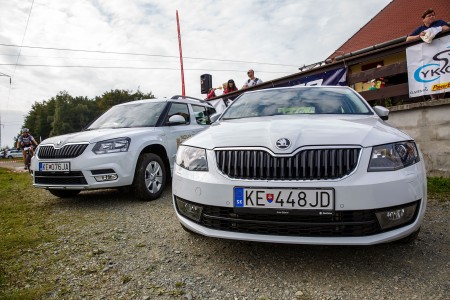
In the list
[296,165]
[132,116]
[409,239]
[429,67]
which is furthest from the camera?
[132,116]

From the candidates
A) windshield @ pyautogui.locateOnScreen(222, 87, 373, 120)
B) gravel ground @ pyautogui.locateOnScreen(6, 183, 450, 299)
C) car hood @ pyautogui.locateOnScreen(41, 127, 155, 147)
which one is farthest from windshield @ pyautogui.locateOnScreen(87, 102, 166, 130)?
gravel ground @ pyautogui.locateOnScreen(6, 183, 450, 299)

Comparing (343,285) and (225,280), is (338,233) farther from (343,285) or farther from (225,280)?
(225,280)

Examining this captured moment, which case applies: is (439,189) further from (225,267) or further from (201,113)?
(201,113)

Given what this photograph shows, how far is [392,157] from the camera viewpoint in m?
2.17

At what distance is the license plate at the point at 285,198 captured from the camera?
199 cm

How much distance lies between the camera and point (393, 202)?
2.03 metres

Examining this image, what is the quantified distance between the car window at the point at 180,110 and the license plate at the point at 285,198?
340 cm

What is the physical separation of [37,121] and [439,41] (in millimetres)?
73926

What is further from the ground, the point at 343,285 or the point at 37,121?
the point at 37,121

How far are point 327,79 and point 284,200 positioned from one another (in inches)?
200

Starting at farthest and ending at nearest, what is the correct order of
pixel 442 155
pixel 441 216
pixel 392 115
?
pixel 392 115 < pixel 442 155 < pixel 441 216

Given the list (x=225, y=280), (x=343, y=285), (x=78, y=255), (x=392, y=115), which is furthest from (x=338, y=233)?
(x=392, y=115)

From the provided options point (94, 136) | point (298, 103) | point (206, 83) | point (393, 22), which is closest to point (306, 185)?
point (298, 103)

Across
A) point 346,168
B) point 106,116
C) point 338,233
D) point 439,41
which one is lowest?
point 338,233
